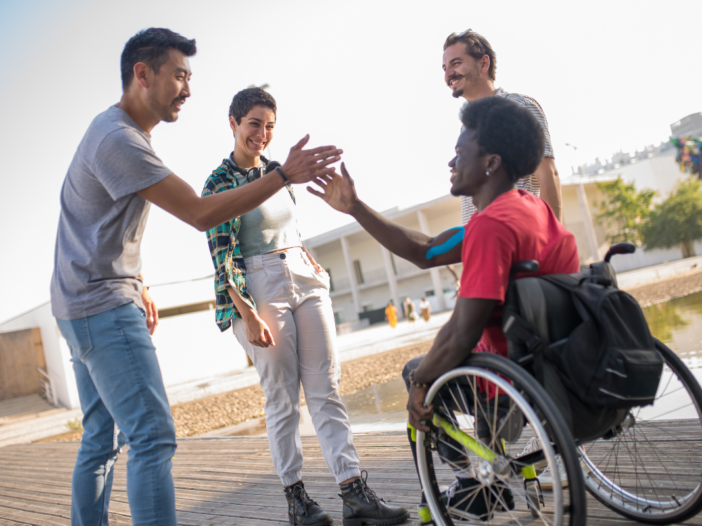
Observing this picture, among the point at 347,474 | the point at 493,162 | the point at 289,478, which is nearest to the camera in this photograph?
the point at 493,162

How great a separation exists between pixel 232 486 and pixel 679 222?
135 feet

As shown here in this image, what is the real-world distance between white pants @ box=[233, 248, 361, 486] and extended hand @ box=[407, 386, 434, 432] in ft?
2.58

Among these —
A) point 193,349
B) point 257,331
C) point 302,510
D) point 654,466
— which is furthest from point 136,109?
point 193,349

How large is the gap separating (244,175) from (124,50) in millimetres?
830

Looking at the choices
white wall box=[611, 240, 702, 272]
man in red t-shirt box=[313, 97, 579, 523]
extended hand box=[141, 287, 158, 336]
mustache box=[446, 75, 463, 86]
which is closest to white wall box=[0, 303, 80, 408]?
extended hand box=[141, 287, 158, 336]

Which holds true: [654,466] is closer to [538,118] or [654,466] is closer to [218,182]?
[538,118]

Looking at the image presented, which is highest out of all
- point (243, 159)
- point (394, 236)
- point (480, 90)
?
point (480, 90)

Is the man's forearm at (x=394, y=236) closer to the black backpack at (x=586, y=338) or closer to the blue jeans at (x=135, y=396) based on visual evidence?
the black backpack at (x=586, y=338)

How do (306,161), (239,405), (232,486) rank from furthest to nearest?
(239,405)
(232,486)
(306,161)

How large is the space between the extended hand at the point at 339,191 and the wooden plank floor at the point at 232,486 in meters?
1.34

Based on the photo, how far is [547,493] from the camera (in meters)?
2.34

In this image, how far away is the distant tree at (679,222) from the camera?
37375 mm

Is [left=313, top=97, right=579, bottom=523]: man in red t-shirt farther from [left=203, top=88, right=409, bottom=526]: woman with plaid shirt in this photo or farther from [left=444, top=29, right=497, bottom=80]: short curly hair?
[left=444, top=29, right=497, bottom=80]: short curly hair

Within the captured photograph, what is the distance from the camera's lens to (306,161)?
2.12 meters
